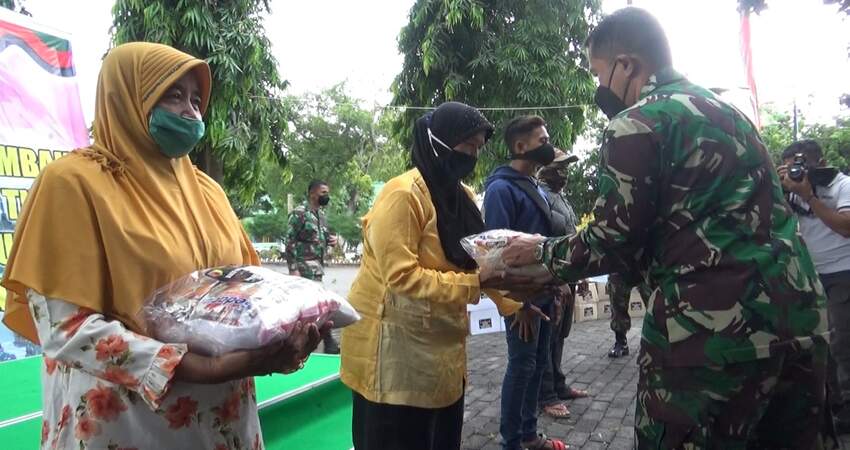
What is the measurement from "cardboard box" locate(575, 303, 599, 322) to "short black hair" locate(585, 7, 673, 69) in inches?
282

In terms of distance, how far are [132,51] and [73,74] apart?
10.5 feet

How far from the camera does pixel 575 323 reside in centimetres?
834

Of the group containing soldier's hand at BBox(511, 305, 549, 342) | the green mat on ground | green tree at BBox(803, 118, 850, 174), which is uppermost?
green tree at BBox(803, 118, 850, 174)

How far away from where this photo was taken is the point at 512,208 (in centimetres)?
350

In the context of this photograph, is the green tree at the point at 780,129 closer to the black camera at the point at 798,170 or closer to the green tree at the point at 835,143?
the green tree at the point at 835,143

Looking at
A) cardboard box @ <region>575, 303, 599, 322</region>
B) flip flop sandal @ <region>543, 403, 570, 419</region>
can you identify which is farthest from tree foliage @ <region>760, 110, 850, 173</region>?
flip flop sandal @ <region>543, 403, 570, 419</region>

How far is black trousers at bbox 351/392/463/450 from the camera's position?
2.25 m

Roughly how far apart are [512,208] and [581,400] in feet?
6.96

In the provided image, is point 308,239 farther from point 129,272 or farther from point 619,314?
point 129,272

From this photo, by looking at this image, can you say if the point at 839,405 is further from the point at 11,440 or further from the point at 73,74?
the point at 73,74

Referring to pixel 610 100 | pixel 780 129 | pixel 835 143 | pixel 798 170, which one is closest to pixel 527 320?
pixel 610 100

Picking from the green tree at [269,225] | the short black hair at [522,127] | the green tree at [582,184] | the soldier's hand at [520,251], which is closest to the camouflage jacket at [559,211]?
the short black hair at [522,127]

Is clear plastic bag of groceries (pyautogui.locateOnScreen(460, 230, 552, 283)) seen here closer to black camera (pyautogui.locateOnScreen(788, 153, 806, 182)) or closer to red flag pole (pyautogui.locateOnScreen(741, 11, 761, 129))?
black camera (pyautogui.locateOnScreen(788, 153, 806, 182))

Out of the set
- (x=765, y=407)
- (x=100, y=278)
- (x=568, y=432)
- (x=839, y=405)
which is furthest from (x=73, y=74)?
(x=839, y=405)
